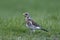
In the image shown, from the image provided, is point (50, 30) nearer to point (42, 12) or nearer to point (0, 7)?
point (42, 12)

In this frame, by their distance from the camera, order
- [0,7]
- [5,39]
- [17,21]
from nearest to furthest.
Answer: [5,39] → [17,21] → [0,7]

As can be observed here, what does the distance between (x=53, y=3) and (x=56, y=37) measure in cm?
693

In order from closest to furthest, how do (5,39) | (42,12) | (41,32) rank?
(5,39)
(41,32)
(42,12)

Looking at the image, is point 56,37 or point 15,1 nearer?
point 56,37

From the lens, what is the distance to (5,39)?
9.10m

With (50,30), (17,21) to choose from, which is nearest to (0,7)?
(17,21)

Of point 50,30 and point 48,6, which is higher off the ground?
point 48,6

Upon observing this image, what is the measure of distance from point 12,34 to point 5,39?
56 cm

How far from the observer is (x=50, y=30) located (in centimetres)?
1002

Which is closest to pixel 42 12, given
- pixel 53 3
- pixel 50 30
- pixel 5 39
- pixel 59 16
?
pixel 59 16

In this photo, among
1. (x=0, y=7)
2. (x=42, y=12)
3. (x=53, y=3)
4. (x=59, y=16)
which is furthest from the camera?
(x=53, y=3)

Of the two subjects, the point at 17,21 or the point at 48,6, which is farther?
the point at 48,6

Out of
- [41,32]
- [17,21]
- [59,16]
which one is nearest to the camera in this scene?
[41,32]

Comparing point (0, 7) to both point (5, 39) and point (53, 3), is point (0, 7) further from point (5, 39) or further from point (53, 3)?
point (5, 39)
